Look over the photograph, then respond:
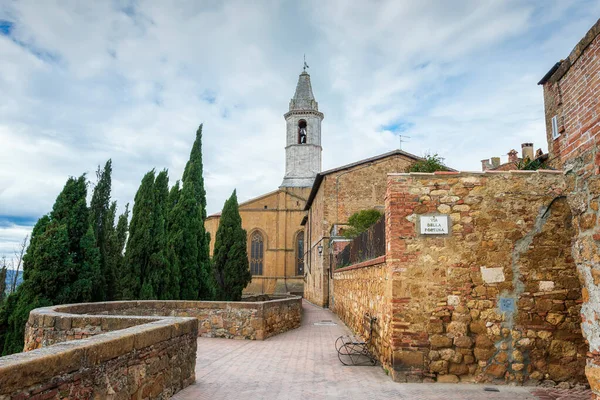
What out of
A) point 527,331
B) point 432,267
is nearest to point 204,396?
point 432,267

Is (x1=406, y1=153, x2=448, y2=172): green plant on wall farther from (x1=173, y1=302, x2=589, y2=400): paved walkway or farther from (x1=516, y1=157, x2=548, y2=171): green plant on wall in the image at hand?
(x1=173, y1=302, x2=589, y2=400): paved walkway

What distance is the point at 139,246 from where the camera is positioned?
15953 millimetres

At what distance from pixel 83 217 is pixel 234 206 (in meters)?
17.8

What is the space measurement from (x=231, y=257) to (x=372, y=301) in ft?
67.8

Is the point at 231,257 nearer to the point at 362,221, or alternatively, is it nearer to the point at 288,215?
the point at 362,221

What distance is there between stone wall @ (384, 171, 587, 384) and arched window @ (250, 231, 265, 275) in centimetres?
3902

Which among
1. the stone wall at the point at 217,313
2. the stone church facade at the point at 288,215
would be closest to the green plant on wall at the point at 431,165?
the stone wall at the point at 217,313

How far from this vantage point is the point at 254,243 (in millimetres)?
46031

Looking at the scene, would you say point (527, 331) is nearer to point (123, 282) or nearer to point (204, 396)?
point (204, 396)

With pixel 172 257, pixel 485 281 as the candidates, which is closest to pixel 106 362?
pixel 485 281

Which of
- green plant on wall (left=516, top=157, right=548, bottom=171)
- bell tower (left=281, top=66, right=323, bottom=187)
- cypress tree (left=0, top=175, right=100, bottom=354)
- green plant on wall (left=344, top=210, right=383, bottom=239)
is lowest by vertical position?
cypress tree (left=0, top=175, right=100, bottom=354)

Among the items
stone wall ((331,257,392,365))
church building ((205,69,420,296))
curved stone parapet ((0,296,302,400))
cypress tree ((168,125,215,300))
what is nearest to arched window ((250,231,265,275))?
church building ((205,69,420,296))

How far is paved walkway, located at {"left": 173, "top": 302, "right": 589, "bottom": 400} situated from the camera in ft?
19.8

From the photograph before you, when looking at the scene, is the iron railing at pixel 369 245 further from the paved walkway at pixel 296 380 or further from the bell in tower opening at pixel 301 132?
the bell in tower opening at pixel 301 132
